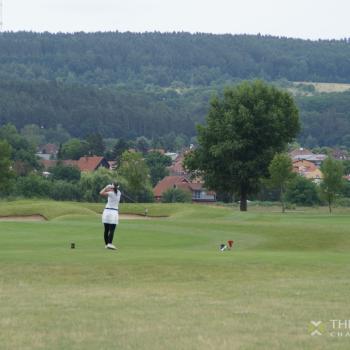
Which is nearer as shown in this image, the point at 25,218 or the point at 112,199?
the point at 112,199

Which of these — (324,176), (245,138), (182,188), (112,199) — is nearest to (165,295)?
(112,199)

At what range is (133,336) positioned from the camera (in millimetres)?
15523

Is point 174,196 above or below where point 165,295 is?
above

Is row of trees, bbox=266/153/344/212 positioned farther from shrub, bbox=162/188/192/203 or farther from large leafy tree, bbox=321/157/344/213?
shrub, bbox=162/188/192/203

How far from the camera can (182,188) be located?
165m

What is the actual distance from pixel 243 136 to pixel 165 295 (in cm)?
5788

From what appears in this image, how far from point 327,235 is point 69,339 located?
22698mm

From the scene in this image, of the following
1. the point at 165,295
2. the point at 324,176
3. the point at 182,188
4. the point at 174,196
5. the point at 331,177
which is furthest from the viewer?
the point at 182,188

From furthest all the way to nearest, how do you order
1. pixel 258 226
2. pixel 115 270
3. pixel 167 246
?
pixel 258 226, pixel 167 246, pixel 115 270

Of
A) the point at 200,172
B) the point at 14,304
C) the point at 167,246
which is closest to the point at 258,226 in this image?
the point at 167,246

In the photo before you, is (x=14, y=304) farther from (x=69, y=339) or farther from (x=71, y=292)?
(x=69, y=339)

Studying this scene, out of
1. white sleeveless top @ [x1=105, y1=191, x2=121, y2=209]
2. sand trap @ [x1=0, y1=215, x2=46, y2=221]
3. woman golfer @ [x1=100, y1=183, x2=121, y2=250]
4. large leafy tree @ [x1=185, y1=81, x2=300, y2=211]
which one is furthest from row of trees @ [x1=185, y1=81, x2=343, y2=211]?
white sleeveless top @ [x1=105, y1=191, x2=121, y2=209]

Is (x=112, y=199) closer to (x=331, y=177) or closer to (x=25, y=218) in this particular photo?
(x=25, y=218)

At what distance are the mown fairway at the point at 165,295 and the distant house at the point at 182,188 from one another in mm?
122237
